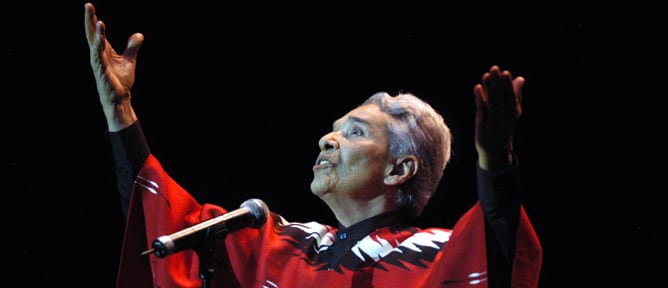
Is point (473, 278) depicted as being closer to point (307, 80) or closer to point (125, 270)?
point (125, 270)

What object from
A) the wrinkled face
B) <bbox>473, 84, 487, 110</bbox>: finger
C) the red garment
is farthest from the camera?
the wrinkled face

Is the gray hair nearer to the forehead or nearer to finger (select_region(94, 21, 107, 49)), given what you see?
the forehead

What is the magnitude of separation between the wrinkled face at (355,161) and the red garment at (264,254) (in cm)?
16

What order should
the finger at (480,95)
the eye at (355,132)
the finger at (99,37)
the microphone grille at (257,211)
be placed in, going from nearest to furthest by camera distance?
the finger at (480,95) → the microphone grille at (257,211) → the finger at (99,37) → the eye at (355,132)

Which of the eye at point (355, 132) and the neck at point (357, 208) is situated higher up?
the eye at point (355, 132)

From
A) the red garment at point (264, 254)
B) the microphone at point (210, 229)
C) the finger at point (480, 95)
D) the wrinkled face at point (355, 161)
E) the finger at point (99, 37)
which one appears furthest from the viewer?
the wrinkled face at point (355, 161)

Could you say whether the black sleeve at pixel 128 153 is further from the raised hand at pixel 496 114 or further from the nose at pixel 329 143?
the raised hand at pixel 496 114

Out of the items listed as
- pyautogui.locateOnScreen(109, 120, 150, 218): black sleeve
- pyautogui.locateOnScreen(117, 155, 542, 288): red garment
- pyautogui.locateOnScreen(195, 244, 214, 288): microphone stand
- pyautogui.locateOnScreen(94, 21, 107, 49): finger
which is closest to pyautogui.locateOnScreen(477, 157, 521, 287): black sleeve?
pyautogui.locateOnScreen(117, 155, 542, 288): red garment

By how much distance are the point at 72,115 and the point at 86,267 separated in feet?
2.21

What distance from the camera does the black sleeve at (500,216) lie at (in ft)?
6.17

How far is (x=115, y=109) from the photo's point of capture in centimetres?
247

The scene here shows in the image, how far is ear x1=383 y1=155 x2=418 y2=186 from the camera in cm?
264

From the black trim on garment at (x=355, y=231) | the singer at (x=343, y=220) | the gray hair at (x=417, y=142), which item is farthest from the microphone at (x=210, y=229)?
the gray hair at (x=417, y=142)

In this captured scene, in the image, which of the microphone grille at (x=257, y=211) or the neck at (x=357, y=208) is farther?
the neck at (x=357, y=208)
